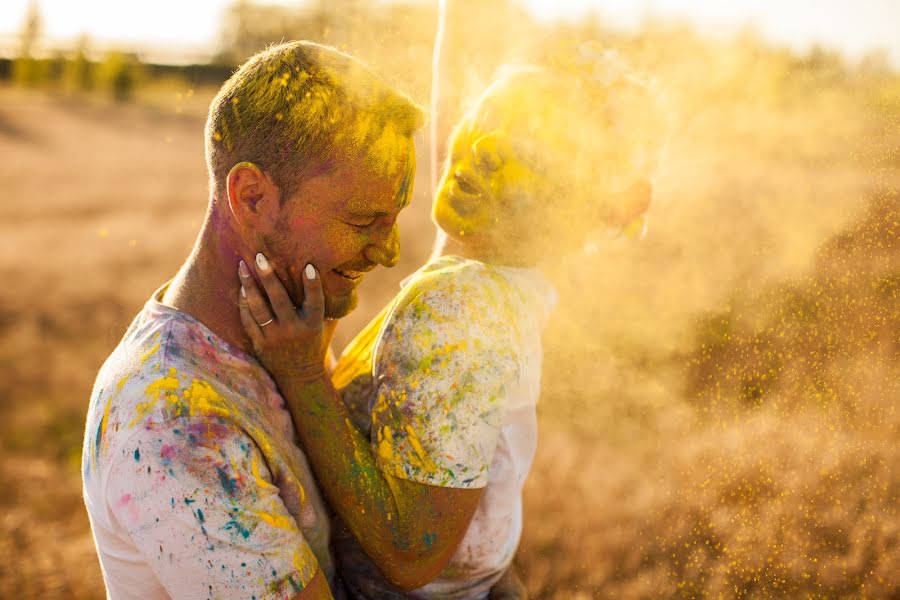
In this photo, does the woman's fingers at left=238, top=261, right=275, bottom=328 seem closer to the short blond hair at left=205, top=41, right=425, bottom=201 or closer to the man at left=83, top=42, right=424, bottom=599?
the man at left=83, top=42, right=424, bottom=599

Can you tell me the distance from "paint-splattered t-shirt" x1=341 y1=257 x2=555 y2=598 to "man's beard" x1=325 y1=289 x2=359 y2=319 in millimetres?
116

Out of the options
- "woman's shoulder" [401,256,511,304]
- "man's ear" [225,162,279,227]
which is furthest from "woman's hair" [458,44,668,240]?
"man's ear" [225,162,279,227]

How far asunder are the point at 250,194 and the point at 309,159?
6.7 inches

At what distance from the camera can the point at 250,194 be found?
1845 millimetres

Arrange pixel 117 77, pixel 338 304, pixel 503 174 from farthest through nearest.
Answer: pixel 117 77 < pixel 503 174 < pixel 338 304

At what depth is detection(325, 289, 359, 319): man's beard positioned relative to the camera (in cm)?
203

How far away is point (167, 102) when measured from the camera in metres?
44.0

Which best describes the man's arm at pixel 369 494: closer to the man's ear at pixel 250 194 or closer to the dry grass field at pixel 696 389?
the man's ear at pixel 250 194

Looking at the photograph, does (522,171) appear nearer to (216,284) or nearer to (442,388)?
(442,388)

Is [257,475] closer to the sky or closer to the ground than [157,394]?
closer to the ground

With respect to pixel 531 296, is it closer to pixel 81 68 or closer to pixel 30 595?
pixel 30 595

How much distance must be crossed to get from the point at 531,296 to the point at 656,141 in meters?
0.68

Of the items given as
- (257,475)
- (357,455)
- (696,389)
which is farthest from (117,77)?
(257,475)

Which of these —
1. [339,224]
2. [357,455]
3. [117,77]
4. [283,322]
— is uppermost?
[339,224]
